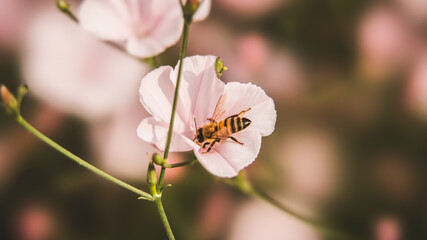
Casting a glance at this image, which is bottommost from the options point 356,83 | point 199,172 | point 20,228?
point 20,228

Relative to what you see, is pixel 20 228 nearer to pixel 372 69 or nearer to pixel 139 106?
pixel 139 106

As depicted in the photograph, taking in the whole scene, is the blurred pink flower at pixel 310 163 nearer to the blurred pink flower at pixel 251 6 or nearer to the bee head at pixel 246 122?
the blurred pink flower at pixel 251 6

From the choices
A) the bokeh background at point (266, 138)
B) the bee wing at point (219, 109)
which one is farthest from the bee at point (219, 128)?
the bokeh background at point (266, 138)

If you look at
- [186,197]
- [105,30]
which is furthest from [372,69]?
[105,30]

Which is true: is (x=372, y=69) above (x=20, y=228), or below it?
above

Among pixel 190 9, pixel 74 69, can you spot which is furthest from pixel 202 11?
pixel 74 69

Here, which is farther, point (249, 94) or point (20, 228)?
point (20, 228)
